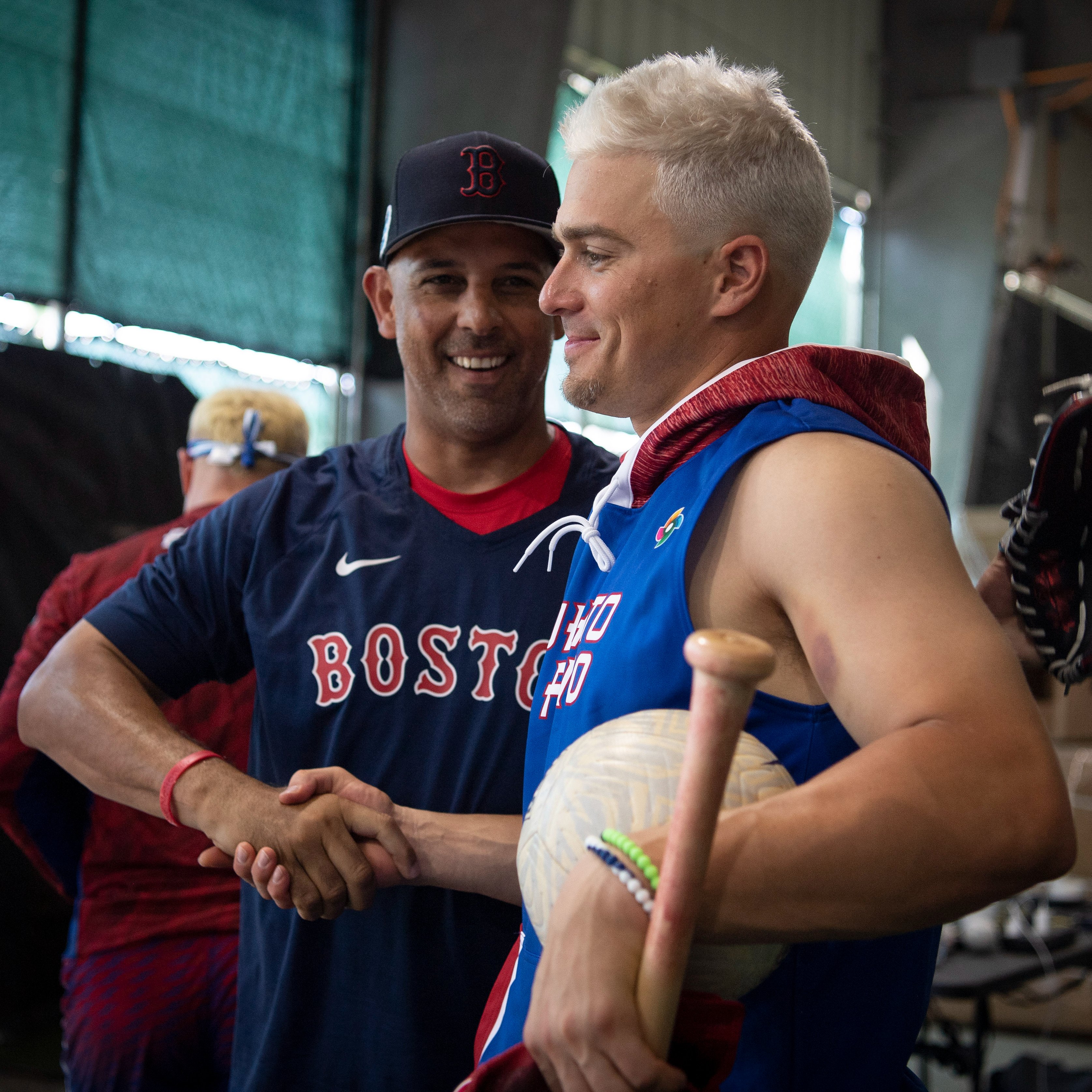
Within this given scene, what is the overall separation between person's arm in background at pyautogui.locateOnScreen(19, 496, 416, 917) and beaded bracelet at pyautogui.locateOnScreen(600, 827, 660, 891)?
2.58ft

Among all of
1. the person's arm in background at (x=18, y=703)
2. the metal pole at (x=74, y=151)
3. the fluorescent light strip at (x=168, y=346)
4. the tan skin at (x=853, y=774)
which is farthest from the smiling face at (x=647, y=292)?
the metal pole at (x=74, y=151)

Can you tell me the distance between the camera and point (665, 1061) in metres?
0.71

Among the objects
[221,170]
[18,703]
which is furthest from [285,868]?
[221,170]

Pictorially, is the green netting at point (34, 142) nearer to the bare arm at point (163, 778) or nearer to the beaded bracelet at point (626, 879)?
the bare arm at point (163, 778)

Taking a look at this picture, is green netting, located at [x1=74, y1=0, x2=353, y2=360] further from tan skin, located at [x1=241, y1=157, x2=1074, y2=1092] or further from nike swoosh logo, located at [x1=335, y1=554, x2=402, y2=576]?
tan skin, located at [x1=241, y1=157, x2=1074, y2=1092]

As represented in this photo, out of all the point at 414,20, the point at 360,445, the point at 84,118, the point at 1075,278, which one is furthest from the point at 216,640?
the point at 1075,278

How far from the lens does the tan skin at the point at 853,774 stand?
2.30 feet

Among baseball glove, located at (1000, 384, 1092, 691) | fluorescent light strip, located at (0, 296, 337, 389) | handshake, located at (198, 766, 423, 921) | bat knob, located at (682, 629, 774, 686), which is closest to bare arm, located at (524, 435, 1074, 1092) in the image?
bat knob, located at (682, 629, 774, 686)

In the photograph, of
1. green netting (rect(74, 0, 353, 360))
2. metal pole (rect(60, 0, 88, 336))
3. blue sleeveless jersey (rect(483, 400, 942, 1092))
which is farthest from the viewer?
green netting (rect(74, 0, 353, 360))

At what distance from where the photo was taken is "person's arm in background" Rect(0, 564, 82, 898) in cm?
245

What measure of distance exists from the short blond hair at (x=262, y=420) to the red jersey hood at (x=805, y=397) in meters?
1.77

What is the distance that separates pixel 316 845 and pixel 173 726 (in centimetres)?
38

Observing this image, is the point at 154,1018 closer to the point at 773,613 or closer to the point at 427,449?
the point at 427,449

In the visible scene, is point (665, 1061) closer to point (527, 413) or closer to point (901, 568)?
point (901, 568)
